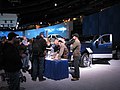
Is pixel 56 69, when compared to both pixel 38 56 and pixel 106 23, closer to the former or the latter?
pixel 38 56

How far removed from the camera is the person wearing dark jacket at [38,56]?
962cm

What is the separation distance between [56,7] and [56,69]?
30692 millimetres

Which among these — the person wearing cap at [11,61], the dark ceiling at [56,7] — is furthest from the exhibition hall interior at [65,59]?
the dark ceiling at [56,7]

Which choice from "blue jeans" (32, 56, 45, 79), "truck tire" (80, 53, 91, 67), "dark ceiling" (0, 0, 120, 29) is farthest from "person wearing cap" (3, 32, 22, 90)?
"dark ceiling" (0, 0, 120, 29)

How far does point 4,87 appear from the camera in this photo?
27.5 feet

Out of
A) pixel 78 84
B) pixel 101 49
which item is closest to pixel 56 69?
pixel 78 84

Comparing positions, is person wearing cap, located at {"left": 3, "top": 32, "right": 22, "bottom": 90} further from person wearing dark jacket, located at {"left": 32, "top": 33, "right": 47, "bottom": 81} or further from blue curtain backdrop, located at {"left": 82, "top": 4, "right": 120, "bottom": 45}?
blue curtain backdrop, located at {"left": 82, "top": 4, "right": 120, "bottom": 45}

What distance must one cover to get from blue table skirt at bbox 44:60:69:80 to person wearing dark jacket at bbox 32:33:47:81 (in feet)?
1.20

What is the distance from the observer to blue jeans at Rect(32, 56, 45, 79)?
976 centimetres

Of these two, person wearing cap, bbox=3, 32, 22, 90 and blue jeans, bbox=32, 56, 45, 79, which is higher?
person wearing cap, bbox=3, 32, 22, 90

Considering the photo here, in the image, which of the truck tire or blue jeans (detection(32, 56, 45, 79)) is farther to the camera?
the truck tire

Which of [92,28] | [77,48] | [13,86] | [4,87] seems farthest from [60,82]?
[92,28]

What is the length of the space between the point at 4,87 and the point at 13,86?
2.70 metres

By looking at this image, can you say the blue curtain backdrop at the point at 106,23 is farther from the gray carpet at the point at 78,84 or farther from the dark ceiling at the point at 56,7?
the gray carpet at the point at 78,84
